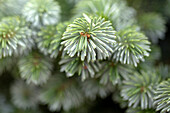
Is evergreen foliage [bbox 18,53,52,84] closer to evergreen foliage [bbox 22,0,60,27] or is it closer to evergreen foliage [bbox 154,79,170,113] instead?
evergreen foliage [bbox 22,0,60,27]

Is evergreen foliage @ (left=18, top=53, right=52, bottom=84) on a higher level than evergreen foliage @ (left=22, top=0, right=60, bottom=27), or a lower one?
lower

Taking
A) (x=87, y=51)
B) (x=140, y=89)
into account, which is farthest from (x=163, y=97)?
(x=87, y=51)

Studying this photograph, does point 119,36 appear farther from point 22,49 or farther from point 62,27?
point 22,49

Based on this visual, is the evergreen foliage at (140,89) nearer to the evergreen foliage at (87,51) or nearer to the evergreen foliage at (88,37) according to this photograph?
the evergreen foliage at (87,51)

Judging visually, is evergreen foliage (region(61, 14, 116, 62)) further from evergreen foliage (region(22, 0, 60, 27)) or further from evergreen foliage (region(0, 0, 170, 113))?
evergreen foliage (region(22, 0, 60, 27))

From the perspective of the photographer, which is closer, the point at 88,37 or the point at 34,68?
the point at 88,37

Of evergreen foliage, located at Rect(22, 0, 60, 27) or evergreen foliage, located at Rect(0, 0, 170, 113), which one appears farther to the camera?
evergreen foliage, located at Rect(22, 0, 60, 27)

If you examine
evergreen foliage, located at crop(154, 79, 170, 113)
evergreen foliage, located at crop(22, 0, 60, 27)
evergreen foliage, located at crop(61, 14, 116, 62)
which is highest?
evergreen foliage, located at crop(22, 0, 60, 27)

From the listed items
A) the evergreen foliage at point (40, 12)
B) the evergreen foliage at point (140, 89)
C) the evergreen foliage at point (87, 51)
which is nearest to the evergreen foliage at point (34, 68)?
the evergreen foliage at point (87, 51)

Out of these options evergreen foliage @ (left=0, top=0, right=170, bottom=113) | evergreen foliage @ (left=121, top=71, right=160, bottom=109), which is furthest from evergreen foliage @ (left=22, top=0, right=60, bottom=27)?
evergreen foliage @ (left=121, top=71, right=160, bottom=109)

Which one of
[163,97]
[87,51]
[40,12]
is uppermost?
[40,12]

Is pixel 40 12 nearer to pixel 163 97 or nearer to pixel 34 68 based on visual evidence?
pixel 34 68
